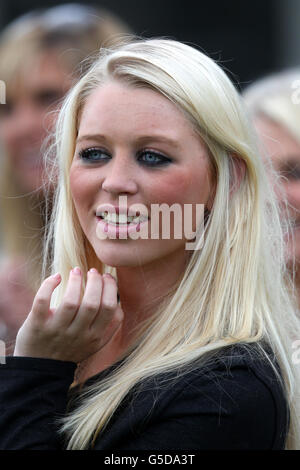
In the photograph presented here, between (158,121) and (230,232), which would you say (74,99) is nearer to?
(158,121)

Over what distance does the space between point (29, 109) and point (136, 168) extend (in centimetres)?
230

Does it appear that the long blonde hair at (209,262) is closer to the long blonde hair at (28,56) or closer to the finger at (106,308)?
A: the finger at (106,308)

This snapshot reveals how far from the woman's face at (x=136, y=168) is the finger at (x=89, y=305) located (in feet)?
0.37

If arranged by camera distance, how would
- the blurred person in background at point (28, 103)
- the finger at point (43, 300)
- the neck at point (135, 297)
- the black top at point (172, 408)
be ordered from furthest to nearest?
1. the blurred person in background at point (28, 103)
2. the neck at point (135, 297)
3. the finger at point (43, 300)
4. the black top at point (172, 408)

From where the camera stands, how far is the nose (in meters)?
2.30

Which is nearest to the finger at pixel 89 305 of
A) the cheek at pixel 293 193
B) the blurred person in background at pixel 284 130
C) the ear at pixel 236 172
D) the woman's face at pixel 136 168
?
the woman's face at pixel 136 168

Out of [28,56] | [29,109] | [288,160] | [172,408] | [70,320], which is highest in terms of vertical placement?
[28,56]

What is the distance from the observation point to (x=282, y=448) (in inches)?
92.7

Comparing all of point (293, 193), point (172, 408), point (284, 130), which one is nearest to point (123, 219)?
point (172, 408)

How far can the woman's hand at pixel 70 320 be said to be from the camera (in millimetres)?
2248

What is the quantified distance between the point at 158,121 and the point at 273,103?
2039 millimetres

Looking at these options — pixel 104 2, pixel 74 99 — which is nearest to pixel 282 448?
pixel 74 99

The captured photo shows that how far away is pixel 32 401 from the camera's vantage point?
2.19 m

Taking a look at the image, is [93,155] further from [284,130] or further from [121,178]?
[284,130]
